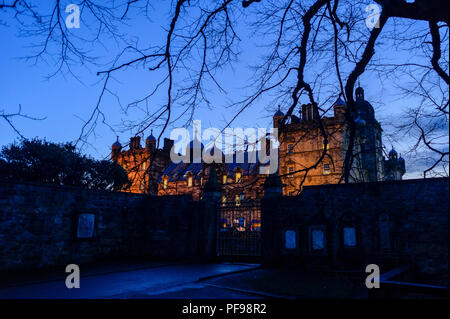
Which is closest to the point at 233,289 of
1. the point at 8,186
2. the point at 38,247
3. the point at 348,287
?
the point at 348,287

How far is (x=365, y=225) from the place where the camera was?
884 centimetres

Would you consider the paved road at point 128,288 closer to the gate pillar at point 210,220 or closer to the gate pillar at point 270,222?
the gate pillar at point 270,222

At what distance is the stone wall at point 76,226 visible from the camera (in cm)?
936

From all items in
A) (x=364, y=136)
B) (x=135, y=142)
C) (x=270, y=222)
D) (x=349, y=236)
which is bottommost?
(x=349, y=236)

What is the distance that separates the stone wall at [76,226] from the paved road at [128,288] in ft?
8.91

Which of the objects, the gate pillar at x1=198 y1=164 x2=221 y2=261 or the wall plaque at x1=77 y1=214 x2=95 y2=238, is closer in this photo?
the wall plaque at x1=77 y1=214 x2=95 y2=238

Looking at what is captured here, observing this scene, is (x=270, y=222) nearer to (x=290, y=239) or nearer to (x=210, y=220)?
(x=290, y=239)

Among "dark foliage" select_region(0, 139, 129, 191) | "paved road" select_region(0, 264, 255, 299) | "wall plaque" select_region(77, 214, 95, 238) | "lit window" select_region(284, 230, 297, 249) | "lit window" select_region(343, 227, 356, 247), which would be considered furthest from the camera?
"dark foliage" select_region(0, 139, 129, 191)

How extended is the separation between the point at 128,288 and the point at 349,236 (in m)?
6.54

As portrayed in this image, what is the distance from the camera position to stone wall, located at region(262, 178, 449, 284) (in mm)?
7887

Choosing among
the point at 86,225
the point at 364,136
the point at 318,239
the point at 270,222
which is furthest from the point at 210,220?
the point at 364,136

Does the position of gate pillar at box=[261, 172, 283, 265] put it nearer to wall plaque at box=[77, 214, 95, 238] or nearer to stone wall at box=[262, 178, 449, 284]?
stone wall at box=[262, 178, 449, 284]

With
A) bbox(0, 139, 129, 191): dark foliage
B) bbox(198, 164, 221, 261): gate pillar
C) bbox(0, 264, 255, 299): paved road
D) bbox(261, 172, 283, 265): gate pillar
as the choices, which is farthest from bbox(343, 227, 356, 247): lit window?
bbox(0, 139, 129, 191): dark foliage

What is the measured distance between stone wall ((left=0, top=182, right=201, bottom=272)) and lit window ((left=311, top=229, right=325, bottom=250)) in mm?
4876
